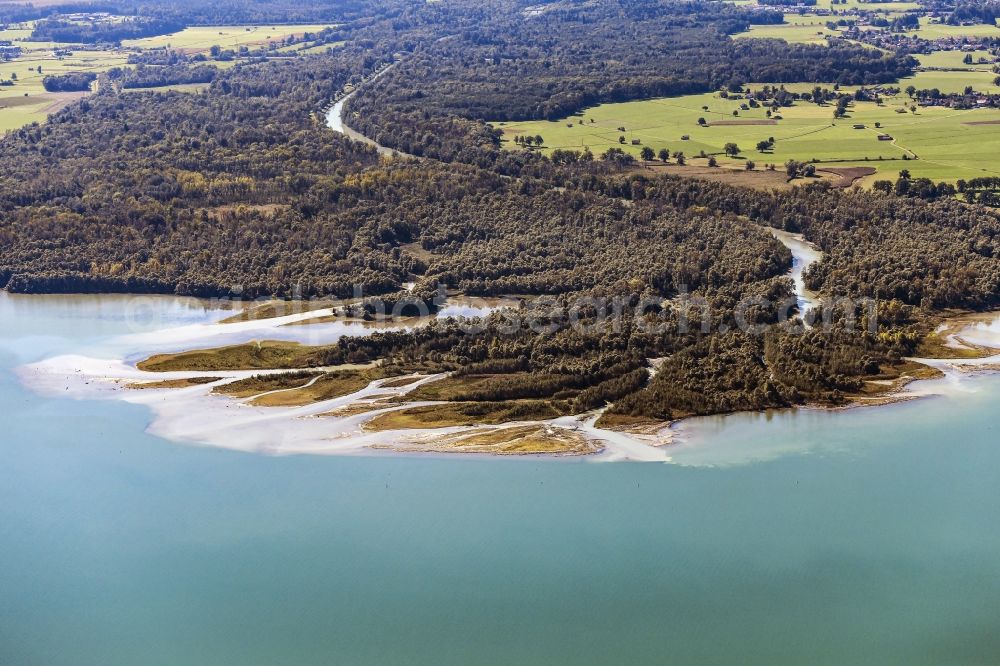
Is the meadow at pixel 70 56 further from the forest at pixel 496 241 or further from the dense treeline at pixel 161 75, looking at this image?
the forest at pixel 496 241

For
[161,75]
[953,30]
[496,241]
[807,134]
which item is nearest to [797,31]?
[953,30]

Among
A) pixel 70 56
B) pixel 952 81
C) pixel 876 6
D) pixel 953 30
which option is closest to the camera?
pixel 952 81

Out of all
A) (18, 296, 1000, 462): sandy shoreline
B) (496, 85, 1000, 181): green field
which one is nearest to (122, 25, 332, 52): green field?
(496, 85, 1000, 181): green field

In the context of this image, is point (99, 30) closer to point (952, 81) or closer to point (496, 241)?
point (952, 81)

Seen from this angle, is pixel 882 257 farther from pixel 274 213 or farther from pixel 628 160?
pixel 274 213

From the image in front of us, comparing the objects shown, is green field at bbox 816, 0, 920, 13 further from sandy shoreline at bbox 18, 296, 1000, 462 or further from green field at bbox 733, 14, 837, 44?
sandy shoreline at bbox 18, 296, 1000, 462

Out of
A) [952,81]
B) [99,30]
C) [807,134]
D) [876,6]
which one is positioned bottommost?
[807,134]

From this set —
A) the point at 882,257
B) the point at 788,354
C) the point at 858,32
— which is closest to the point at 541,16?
the point at 858,32
